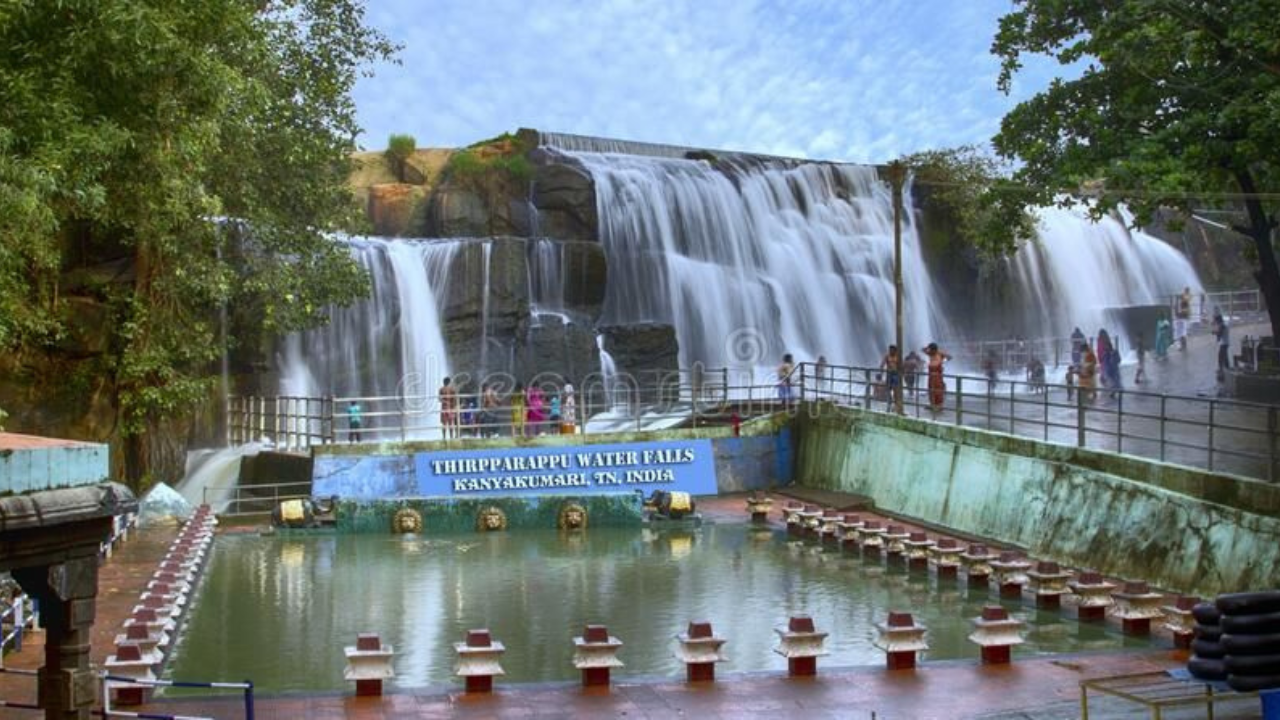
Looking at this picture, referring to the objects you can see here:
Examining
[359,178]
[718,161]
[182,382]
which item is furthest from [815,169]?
[182,382]

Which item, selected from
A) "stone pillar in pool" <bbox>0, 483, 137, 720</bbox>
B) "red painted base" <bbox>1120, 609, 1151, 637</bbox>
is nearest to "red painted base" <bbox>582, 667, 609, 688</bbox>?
"stone pillar in pool" <bbox>0, 483, 137, 720</bbox>

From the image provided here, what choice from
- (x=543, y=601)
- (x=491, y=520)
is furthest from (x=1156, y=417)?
(x=491, y=520)

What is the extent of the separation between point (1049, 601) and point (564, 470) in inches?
479

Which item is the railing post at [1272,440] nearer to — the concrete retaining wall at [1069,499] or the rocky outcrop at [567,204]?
the concrete retaining wall at [1069,499]

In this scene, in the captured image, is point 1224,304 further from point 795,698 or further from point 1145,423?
point 795,698

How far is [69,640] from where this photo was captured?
30.4ft

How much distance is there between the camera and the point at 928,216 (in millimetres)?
48844

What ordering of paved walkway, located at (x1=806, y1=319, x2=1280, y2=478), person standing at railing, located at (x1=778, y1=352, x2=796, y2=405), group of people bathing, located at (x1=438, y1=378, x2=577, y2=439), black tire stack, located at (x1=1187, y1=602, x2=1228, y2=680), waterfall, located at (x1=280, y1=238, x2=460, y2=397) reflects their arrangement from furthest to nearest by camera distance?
waterfall, located at (x1=280, y1=238, x2=460, y2=397)
person standing at railing, located at (x1=778, y1=352, x2=796, y2=405)
group of people bathing, located at (x1=438, y1=378, x2=577, y2=439)
paved walkway, located at (x1=806, y1=319, x2=1280, y2=478)
black tire stack, located at (x1=1187, y1=602, x2=1228, y2=680)

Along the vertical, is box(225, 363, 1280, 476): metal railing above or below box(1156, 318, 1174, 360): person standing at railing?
below

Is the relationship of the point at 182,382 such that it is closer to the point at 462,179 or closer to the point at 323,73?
the point at 323,73

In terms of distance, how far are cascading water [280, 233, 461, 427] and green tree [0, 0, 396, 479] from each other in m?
3.33

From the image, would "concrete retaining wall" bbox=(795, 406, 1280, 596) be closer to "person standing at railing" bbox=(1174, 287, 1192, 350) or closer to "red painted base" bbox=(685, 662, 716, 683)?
"red painted base" bbox=(685, 662, 716, 683)

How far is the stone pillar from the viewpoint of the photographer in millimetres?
9086

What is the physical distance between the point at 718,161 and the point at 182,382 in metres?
23.0
